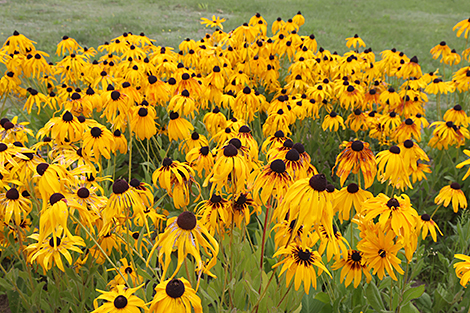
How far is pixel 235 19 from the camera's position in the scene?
1362cm

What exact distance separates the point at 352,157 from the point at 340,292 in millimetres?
986

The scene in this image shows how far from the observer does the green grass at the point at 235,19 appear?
11133 millimetres

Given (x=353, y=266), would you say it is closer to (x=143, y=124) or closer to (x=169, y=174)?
(x=169, y=174)

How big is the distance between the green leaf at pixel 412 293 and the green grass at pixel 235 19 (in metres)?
8.90

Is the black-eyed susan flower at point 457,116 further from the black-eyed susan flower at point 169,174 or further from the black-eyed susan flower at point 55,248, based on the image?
the black-eyed susan flower at point 55,248

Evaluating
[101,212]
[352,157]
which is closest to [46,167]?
[101,212]

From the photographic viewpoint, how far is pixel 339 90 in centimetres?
399

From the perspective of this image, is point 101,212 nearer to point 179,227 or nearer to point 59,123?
point 179,227

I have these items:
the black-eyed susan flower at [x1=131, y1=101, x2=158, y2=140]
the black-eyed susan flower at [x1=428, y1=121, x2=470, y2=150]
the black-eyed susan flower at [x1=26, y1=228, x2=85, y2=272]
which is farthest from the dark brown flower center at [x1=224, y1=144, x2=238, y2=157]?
the black-eyed susan flower at [x1=428, y1=121, x2=470, y2=150]

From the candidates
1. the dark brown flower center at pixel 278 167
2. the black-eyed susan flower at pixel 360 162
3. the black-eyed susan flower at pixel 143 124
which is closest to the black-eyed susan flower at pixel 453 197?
the black-eyed susan flower at pixel 360 162

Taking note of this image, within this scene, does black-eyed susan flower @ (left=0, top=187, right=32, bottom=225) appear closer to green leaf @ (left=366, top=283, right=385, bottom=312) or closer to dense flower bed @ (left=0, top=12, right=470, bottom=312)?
dense flower bed @ (left=0, top=12, right=470, bottom=312)

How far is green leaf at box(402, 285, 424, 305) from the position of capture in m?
2.09

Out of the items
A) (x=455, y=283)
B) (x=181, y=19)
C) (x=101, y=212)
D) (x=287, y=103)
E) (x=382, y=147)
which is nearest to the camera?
(x=101, y=212)

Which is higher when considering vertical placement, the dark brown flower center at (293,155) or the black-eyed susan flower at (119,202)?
the dark brown flower center at (293,155)
